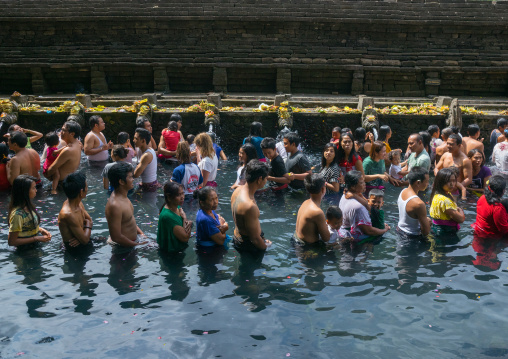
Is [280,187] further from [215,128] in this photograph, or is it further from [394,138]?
[394,138]

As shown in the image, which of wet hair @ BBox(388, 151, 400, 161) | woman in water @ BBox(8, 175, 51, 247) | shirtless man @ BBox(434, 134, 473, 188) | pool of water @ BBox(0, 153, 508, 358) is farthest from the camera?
wet hair @ BBox(388, 151, 400, 161)

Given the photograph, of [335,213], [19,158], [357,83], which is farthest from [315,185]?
[357,83]

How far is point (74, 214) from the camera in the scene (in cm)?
638

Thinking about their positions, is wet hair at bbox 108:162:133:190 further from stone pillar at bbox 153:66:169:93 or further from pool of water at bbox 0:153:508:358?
stone pillar at bbox 153:66:169:93

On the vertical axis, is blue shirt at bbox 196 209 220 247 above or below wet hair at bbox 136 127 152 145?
below

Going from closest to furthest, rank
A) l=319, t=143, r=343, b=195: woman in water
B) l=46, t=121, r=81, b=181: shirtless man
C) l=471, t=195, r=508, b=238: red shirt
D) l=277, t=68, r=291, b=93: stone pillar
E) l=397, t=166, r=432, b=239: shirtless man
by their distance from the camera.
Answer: l=397, t=166, r=432, b=239: shirtless man, l=471, t=195, r=508, b=238: red shirt, l=319, t=143, r=343, b=195: woman in water, l=46, t=121, r=81, b=181: shirtless man, l=277, t=68, r=291, b=93: stone pillar

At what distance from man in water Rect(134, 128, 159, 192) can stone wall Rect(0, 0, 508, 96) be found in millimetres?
9429

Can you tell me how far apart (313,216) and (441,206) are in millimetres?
2094

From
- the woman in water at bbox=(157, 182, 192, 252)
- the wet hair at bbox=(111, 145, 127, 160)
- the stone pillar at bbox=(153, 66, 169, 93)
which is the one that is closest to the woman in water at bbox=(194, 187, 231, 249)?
the woman in water at bbox=(157, 182, 192, 252)

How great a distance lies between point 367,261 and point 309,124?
787 centimetres

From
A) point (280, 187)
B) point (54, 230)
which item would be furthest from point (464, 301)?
point (54, 230)

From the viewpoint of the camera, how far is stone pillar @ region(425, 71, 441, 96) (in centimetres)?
1788

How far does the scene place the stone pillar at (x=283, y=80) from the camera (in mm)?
18016

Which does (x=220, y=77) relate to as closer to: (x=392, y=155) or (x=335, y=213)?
(x=392, y=155)
